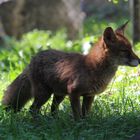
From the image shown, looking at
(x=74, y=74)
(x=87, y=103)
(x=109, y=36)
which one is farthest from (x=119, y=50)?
(x=87, y=103)

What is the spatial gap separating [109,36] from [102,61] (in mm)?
328

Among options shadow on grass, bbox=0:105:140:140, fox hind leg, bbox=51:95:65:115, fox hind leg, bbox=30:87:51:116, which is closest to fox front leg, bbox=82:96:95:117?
shadow on grass, bbox=0:105:140:140

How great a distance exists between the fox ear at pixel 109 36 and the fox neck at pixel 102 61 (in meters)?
0.09

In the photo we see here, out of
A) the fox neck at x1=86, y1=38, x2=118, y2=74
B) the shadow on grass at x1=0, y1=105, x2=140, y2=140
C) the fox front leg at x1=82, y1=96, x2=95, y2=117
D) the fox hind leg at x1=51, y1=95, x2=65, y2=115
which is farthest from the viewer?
the fox hind leg at x1=51, y1=95, x2=65, y2=115

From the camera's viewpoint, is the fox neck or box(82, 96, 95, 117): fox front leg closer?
the fox neck

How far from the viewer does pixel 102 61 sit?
7305 mm

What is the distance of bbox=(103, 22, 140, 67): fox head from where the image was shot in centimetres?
718

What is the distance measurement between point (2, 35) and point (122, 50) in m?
11.6

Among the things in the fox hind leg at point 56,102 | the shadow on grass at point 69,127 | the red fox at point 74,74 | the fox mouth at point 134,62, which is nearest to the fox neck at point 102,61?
the red fox at point 74,74

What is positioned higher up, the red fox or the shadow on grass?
the red fox

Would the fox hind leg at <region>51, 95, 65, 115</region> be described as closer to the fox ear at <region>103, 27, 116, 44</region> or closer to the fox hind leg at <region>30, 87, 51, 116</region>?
the fox hind leg at <region>30, 87, 51, 116</region>

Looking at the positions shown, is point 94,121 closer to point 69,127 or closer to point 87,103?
point 69,127

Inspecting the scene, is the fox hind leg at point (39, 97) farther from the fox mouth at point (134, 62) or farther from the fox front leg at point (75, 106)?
the fox mouth at point (134, 62)

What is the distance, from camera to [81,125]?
22.4 ft
